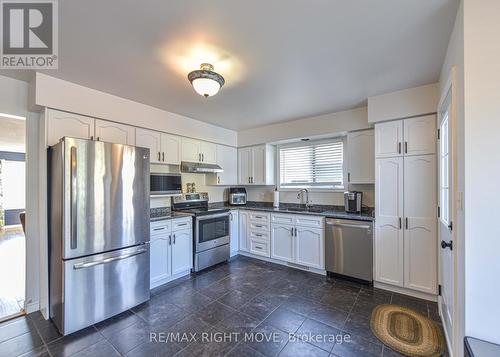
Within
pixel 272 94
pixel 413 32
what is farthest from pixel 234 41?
pixel 413 32

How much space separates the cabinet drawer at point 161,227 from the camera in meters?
2.79

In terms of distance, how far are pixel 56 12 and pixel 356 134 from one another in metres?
3.47

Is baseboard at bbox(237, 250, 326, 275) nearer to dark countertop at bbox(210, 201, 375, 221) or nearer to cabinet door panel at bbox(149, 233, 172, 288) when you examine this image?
dark countertop at bbox(210, 201, 375, 221)

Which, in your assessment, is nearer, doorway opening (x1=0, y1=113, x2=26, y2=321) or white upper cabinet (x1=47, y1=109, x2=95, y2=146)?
white upper cabinet (x1=47, y1=109, x2=95, y2=146)

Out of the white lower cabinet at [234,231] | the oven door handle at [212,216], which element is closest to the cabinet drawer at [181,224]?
the oven door handle at [212,216]

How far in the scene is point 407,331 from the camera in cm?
197

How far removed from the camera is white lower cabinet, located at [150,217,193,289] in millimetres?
2812

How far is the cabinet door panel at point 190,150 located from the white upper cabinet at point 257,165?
111cm

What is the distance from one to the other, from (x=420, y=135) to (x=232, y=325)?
2.95 metres

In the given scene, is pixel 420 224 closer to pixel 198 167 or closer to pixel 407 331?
pixel 407 331

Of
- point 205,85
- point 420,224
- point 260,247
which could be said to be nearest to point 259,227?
point 260,247

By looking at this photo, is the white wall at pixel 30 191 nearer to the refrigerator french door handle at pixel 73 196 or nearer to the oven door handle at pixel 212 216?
the refrigerator french door handle at pixel 73 196

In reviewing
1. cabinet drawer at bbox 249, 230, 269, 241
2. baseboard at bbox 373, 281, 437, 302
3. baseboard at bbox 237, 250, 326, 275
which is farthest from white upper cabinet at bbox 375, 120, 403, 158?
cabinet drawer at bbox 249, 230, 269, 241

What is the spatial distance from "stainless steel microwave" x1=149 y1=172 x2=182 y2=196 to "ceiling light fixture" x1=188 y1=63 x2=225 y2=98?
180 cm
